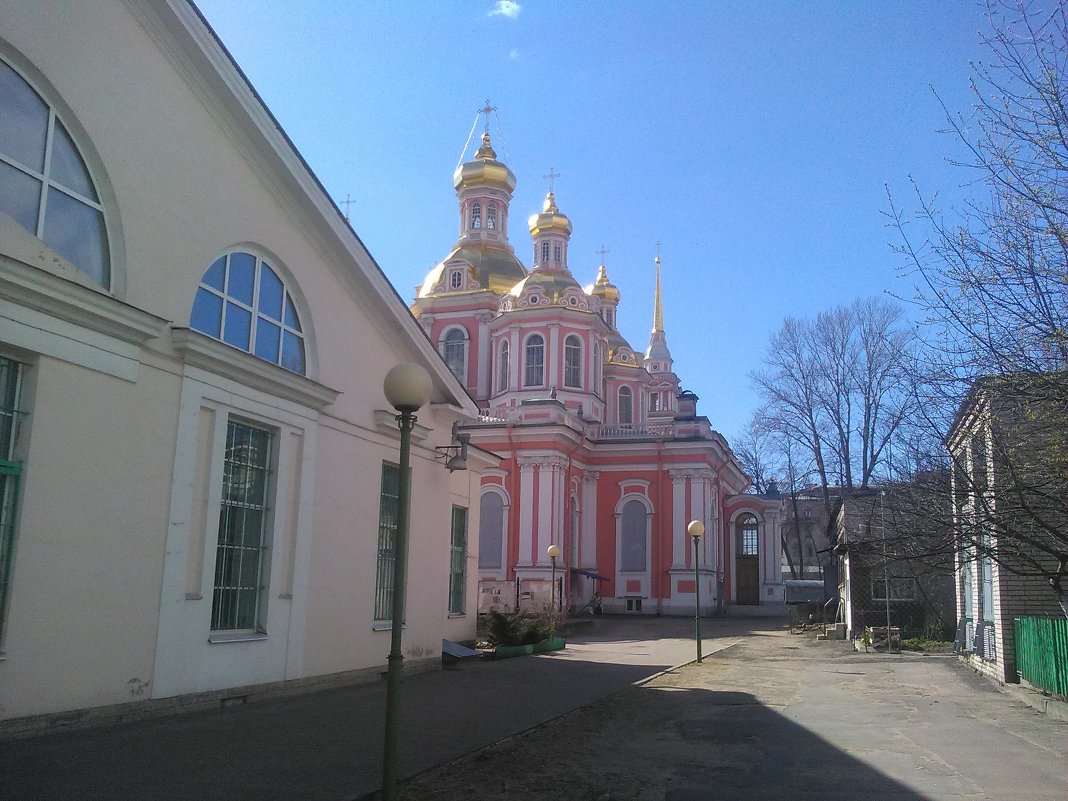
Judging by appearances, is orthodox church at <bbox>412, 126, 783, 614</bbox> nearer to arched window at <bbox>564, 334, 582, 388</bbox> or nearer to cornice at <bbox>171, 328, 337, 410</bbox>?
arched window at <bbox>564, 334, 582, 388</bbox>

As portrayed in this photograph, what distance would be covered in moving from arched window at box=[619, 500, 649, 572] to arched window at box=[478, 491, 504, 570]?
242 inches

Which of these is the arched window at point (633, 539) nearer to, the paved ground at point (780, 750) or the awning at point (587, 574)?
the awning at point (587, 574)

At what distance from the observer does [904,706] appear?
41.9 feet

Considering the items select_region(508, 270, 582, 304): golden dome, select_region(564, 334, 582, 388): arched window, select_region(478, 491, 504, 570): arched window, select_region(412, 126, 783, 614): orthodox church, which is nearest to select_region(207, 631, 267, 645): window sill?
select_region(412, 126, 783, 614): orthodox church

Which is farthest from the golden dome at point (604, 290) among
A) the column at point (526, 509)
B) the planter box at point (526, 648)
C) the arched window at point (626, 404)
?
Result: the planter box at point (526, 648)

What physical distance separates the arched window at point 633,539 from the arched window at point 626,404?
529 inches

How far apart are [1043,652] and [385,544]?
910 centimetres

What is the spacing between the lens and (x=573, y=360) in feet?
149

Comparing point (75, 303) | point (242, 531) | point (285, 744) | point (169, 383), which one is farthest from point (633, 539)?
point (75, 303)

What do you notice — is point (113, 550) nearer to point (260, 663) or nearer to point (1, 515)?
point (1, 515)

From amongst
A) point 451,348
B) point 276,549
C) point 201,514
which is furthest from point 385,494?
point 451,348

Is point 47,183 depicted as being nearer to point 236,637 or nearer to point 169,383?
point 169,383

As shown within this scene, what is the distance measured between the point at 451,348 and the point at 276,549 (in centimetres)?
3679

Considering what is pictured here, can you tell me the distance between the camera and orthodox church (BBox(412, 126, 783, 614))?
39156mm
